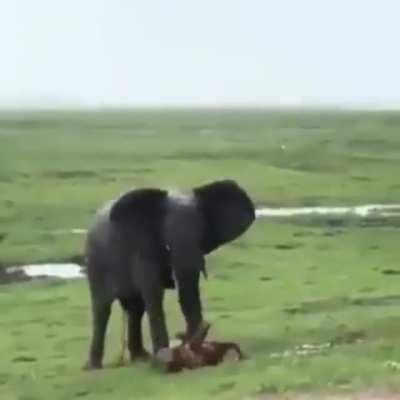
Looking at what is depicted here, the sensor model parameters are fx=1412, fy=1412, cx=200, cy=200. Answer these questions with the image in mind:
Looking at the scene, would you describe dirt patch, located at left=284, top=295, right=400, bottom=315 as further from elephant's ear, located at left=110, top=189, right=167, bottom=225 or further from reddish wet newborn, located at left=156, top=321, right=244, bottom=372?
elephant's ear, located at left=110, top=189, right=167, bottom=225

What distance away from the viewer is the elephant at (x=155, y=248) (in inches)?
618

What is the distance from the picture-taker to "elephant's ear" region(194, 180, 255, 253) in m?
16.4

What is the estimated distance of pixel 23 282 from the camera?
27578 millimetres

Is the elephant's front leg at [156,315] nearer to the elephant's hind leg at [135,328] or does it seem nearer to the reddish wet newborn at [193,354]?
the reddish wet newborn at [193,354]

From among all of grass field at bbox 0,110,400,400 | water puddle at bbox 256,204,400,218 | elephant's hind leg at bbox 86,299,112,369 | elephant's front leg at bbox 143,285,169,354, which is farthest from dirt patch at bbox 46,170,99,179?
elephant's front leg at bbox 143,285,169,354

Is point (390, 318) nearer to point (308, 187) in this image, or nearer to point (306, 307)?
point (306, 307)

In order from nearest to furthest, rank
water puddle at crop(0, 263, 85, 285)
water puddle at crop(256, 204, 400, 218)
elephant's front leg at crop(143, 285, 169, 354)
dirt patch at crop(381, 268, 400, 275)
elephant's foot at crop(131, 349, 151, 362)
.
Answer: elephant's front leg at crop(143, 285, 169, 354)
elephant's foot at crop(131, 349, 151, 362)
dirt patch at crop(381, 268, 400, 275)
water puddle at crop(0, 263, 85, 285)
water puddle at crop(256, 204, 400, 218)

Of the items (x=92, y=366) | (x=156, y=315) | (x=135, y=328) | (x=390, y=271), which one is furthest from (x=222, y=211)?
(x=390, y=271)

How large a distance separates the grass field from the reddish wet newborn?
0.20 m

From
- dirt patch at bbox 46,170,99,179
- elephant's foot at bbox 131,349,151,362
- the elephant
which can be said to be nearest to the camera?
the elephant

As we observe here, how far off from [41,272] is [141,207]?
44.6 feet

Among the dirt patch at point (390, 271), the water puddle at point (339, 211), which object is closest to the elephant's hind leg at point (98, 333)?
the dirt patch at point (390, 271)

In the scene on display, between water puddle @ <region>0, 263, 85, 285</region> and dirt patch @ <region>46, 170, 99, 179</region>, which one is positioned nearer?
water puddle @ <region>0, 263, 85, 285</region>

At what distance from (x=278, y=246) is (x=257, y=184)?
71.0 feet
